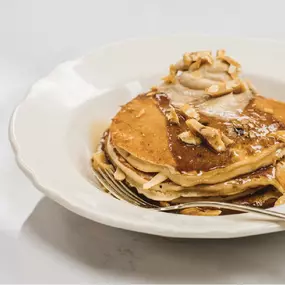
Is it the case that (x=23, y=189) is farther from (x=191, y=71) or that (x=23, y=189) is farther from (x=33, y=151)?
(x=191, y=71)

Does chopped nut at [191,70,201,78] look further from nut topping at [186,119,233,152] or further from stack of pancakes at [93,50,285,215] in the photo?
nut topping at [186,119,233,152]

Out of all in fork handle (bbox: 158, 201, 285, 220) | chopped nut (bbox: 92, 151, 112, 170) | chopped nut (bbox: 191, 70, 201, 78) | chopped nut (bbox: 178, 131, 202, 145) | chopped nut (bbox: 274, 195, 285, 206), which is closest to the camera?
fork handle (bbox: 158, 201, 285, 220)

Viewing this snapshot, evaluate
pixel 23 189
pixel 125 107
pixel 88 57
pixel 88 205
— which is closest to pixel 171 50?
pixel 88 57

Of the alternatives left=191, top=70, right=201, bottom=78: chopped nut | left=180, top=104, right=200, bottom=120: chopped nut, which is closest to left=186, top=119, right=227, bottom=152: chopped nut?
left=180, top=104, right=200, bottom=120: chopped nut

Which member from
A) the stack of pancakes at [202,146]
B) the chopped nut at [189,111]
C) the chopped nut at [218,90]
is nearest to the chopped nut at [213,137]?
the stack of pancakes at [202,146]

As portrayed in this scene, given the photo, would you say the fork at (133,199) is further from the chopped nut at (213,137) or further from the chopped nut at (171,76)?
the chopped nut at (171,76)
